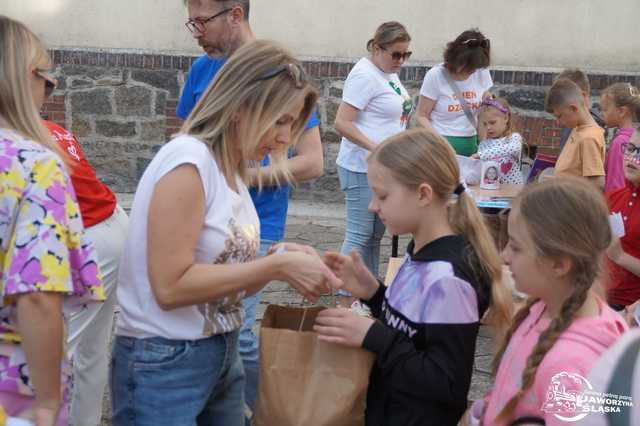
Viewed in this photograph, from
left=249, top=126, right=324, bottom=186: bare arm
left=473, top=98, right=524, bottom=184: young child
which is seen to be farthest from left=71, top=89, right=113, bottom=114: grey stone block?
left=249, top=126, right=324, bottom=186: bare arm

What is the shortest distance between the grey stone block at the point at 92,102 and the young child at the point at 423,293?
258 inches

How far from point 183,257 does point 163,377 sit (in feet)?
1.11

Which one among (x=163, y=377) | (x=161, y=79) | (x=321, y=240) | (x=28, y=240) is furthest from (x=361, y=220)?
(x=161, y=79)

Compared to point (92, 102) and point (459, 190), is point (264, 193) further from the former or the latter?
point (92, 102)

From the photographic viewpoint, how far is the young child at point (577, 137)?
4.94 meters

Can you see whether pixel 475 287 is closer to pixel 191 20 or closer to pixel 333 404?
pixel 333 404

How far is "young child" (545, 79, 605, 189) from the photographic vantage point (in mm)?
4938

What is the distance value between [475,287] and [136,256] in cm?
86

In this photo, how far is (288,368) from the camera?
2.12 meters

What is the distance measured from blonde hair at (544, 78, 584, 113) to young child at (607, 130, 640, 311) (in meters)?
1.70

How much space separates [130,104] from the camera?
8.44 m

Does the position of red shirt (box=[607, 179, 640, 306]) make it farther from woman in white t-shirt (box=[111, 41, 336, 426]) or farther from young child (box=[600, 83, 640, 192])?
woman in white t-shirt (box=[111, 41, 336, 426])

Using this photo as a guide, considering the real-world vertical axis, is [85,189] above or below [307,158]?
below

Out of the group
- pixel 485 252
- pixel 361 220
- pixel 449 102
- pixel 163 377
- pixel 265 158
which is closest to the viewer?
pixel 163 377
